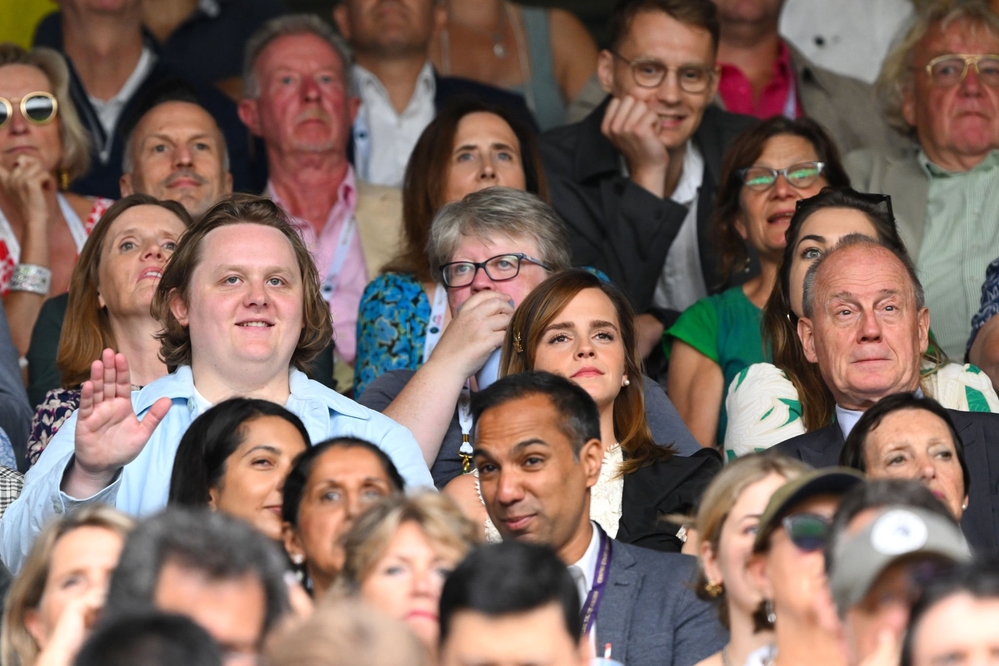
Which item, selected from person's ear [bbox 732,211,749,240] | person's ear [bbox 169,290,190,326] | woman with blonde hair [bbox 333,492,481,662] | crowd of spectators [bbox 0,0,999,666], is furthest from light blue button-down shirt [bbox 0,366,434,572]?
person's ear [bbox 732,211,749,240]

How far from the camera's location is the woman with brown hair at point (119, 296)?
4867 mm

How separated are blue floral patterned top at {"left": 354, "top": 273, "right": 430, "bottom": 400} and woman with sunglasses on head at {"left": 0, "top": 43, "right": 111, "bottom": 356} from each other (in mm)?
1166

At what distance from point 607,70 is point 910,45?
1129mm

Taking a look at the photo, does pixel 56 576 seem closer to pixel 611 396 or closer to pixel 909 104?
pixel 611 396

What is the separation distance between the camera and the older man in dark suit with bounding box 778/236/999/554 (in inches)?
168

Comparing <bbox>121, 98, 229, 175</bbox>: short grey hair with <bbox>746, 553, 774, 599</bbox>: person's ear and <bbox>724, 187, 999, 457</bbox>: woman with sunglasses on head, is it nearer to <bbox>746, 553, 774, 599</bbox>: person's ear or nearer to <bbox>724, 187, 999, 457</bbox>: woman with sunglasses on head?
<bbox>724, 187, 999, 457</bbox>: woman with sunglasses on head

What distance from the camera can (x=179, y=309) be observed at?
4.44 metres

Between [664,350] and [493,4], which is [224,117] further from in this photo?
[664,350]

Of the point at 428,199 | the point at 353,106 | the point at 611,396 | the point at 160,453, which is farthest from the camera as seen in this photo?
the point at 353,106

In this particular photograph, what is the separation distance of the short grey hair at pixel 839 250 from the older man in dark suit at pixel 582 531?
98 centimetres

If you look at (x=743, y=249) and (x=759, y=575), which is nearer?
(x=759, y=575)

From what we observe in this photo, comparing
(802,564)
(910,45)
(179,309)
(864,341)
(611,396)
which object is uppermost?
(910,45)

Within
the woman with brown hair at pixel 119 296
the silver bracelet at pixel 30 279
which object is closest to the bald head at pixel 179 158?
the silver bracelet at pixel 30 279

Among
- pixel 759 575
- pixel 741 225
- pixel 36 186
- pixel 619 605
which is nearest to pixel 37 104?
pixel 36 186
